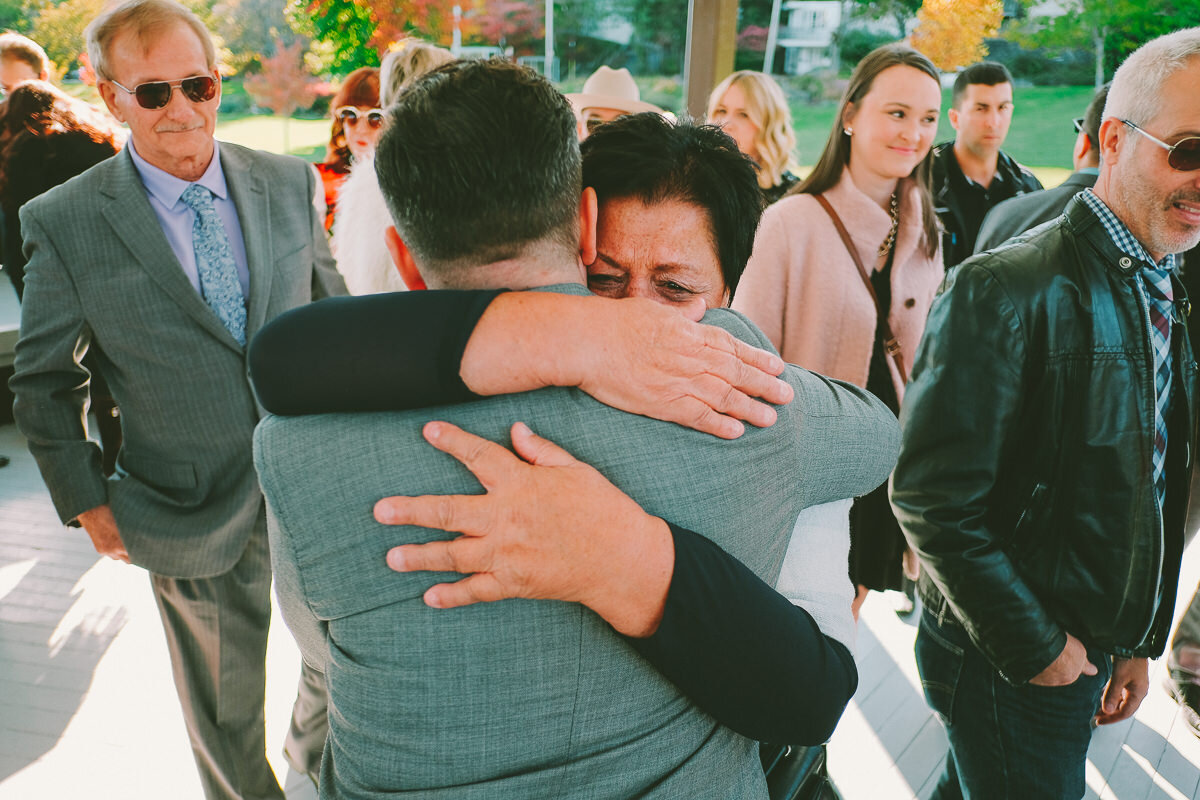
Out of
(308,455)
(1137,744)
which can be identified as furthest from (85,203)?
(1137,744)

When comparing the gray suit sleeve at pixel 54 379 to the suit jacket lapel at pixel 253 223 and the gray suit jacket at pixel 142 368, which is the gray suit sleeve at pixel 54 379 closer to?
the gray suit jacket at pixel 142 368

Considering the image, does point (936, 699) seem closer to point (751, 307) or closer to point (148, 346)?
point (751, 307)

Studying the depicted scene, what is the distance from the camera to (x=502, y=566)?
2.23 feet

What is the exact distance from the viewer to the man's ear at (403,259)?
0.85 m

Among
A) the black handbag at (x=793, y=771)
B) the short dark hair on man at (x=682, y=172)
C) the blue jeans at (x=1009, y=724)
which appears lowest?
the blue jeans at (x=1009, y=724)

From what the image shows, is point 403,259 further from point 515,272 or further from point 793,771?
point 793,771

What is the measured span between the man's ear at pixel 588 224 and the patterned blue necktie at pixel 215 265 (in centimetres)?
134

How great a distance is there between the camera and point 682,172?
1134 mm

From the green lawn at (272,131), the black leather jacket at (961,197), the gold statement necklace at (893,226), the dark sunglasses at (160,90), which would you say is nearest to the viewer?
the dark sunglasses at (160,90)

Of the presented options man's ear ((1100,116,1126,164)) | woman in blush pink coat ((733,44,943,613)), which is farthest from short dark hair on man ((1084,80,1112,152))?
man's ear ((1100,116,1126,164))

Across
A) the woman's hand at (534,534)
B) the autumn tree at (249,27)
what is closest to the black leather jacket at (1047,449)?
the woman's hand at (534,534)

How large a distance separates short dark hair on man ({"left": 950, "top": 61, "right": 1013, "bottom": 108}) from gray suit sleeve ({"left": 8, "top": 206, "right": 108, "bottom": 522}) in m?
4.38

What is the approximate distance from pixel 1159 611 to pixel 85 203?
241cm

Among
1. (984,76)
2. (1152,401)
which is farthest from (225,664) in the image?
(984,76)
